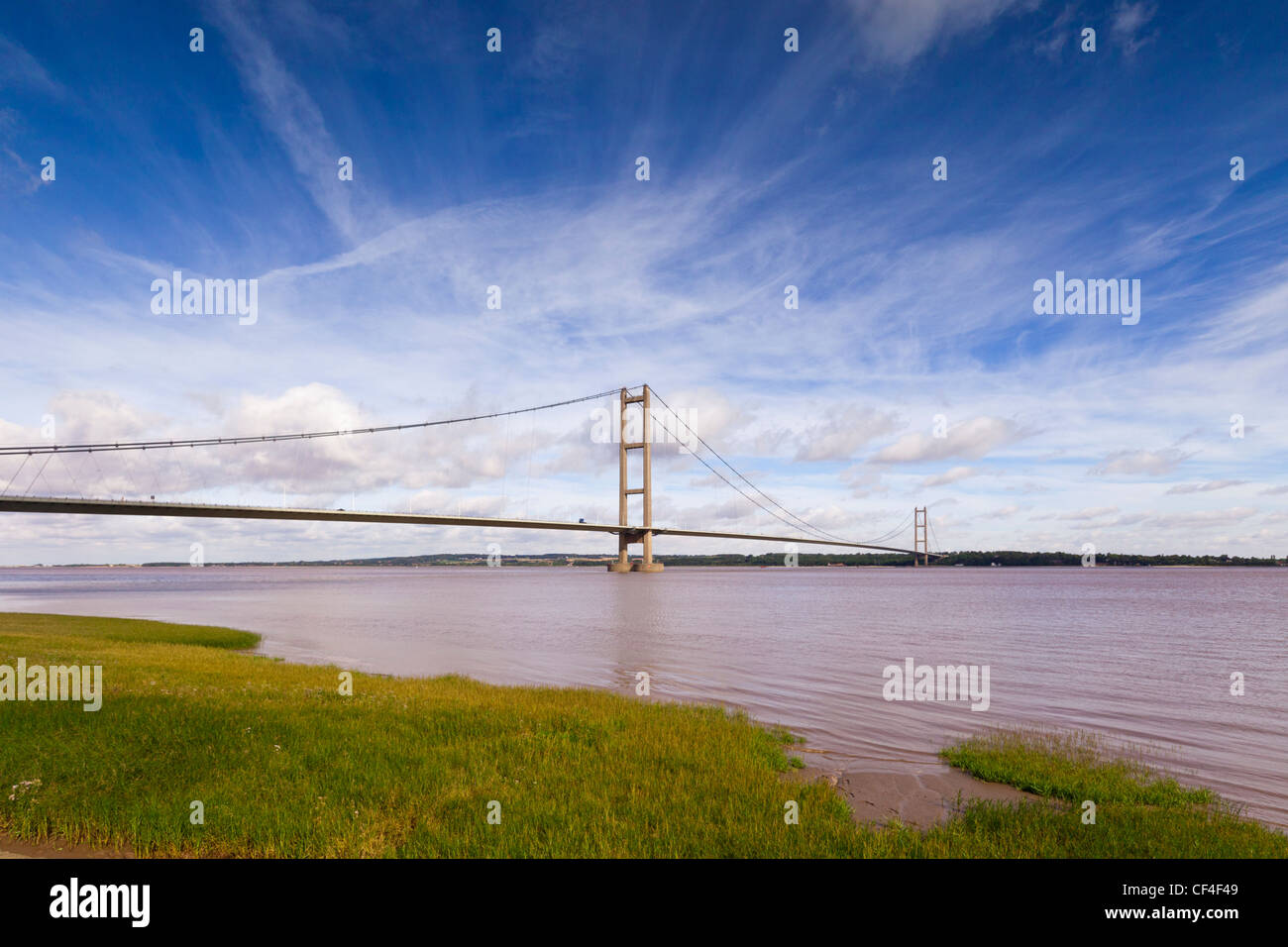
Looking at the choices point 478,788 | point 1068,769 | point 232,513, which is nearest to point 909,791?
point 1068,769

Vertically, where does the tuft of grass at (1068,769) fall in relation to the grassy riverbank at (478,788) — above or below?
below

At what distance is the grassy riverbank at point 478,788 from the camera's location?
5906 millimetres

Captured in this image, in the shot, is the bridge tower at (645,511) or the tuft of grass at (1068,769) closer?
the tuft of grass at (1068,769)

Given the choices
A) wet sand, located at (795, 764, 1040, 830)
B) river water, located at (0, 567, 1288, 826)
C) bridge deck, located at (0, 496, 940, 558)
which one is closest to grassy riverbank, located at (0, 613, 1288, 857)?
wet sand, located at (795, 764, 1040, 830)

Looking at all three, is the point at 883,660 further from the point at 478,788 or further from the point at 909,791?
the point at 478,788

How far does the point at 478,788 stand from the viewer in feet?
23.4

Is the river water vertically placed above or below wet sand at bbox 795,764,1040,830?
below

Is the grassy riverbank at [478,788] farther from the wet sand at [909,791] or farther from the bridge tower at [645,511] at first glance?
the bridge tower at [645,511]

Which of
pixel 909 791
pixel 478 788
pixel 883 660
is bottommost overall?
pixel 883 660

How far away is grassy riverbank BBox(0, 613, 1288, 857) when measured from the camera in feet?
19.4

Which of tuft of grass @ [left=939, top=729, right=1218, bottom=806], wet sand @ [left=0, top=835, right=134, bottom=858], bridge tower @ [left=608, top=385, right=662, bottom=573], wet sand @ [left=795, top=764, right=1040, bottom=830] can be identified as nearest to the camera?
wet sand @ [left=0, top=835, right=134, bottom=858]

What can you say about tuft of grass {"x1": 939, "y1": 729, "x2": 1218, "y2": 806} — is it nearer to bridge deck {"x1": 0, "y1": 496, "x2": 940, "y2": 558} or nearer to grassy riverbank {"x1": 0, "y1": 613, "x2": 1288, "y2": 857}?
grassy riverbank {"x1": 0, "y1": 613, "x2": 1288, "y2": 857}

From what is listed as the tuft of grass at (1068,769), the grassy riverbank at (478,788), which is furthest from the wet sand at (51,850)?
the tuft of grass at (1068,769)
